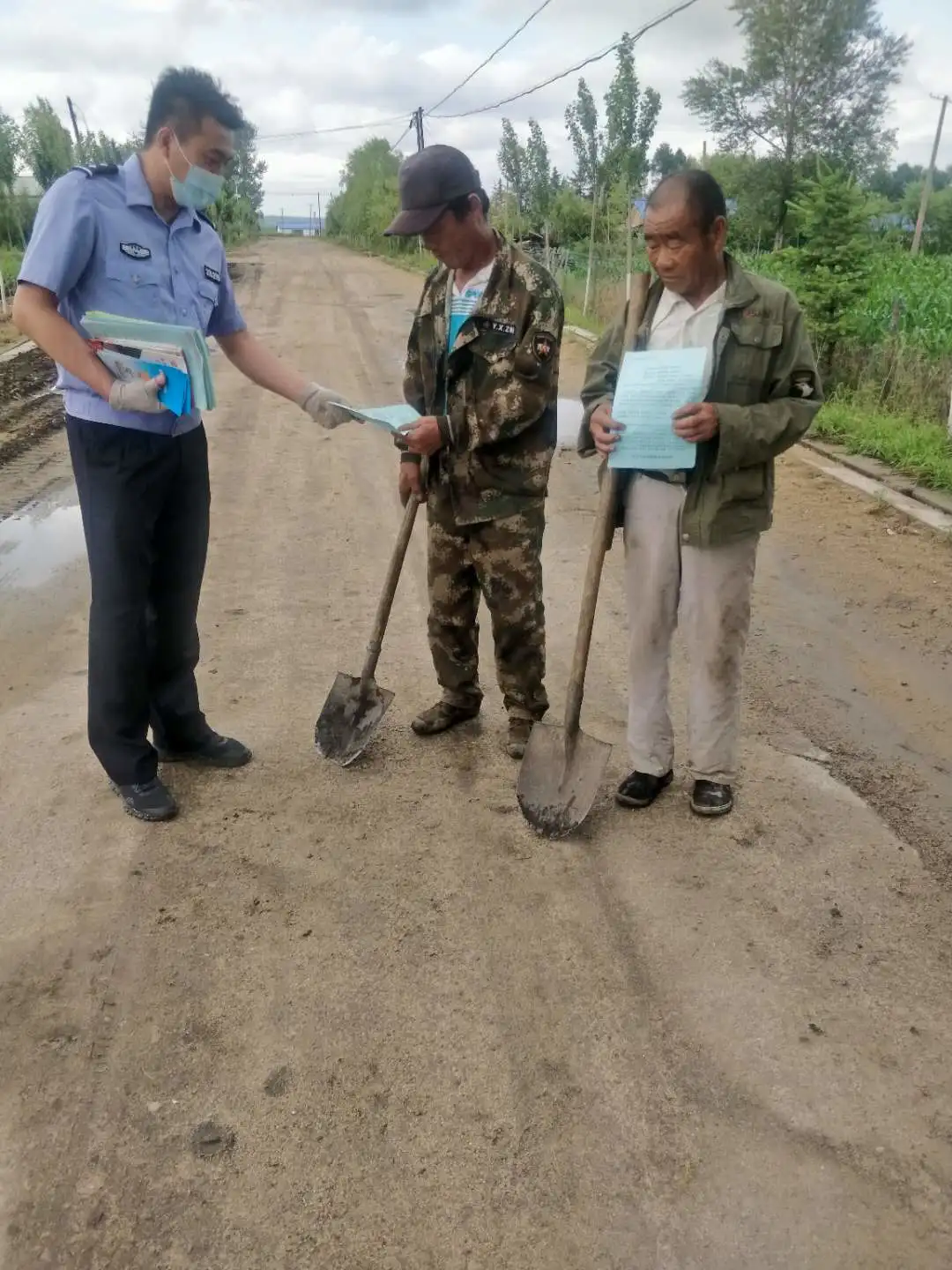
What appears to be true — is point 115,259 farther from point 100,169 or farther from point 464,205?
point 464,205

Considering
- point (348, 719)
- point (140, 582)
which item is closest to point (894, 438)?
point (348, 719)

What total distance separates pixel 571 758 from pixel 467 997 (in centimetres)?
89

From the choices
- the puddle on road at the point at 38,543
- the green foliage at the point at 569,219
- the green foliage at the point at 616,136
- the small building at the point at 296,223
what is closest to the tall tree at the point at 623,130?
the green foliage at the point at 616,136

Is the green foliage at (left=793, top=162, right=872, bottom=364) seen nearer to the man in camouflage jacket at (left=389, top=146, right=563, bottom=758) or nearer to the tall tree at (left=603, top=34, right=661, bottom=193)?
the man in camouflage jacket at (left=389, top=146, right=563, bottom=758)

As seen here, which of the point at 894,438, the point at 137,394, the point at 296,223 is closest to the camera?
the point at 137,394

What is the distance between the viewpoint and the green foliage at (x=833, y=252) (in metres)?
7.86

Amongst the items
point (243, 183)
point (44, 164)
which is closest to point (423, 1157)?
point (44, 164)

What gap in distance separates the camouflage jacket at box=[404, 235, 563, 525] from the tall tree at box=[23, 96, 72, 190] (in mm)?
27788

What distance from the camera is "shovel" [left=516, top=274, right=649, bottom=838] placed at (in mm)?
2828

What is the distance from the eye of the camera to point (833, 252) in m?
8.18

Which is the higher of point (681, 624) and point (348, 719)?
point (681, 624)

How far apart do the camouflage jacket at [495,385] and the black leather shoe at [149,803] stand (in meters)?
1.25

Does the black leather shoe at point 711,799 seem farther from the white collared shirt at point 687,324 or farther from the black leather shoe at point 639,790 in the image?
the white collared shirt at point 687,324

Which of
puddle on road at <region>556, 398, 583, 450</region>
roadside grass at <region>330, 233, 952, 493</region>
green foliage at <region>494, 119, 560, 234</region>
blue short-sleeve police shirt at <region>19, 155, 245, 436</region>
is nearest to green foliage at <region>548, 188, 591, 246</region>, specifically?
green foliage at <region>494, 119, 560, 234</region>
